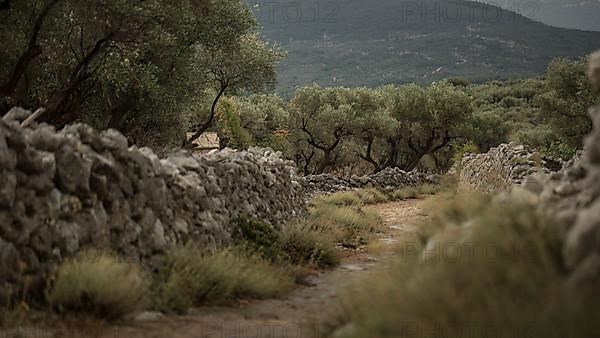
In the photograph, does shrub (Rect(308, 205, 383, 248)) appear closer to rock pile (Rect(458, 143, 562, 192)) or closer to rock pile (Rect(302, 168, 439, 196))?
rock pile (Rect(458, 143, 562, 192))

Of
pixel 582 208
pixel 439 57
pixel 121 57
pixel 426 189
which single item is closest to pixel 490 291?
pixel 582 208

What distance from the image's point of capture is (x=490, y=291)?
3.07 m

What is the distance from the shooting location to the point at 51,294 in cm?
519

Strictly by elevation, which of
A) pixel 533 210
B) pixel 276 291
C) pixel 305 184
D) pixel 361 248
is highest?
pixel 533 210

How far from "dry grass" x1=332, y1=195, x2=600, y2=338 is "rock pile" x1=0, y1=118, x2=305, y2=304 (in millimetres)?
3166

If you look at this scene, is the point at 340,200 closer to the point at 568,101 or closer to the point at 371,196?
the point at 371,196

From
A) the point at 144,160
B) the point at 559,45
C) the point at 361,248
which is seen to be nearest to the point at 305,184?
the point at 361,248

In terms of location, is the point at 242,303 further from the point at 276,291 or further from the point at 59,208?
the point at 59,208

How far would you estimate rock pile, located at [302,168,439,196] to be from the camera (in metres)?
25.8

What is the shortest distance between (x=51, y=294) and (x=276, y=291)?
9.38 ft

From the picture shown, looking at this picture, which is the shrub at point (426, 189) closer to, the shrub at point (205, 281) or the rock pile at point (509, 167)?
the rock pile at point (509, 167)

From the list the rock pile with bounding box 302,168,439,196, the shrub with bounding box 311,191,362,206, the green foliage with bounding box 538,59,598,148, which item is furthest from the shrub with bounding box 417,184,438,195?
the shrub with bounding box 311,191,362,206

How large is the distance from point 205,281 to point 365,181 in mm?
22729

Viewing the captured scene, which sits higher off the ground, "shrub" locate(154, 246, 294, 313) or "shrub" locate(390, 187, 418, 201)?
"shrub" locate(154, 246, 294, 313)
